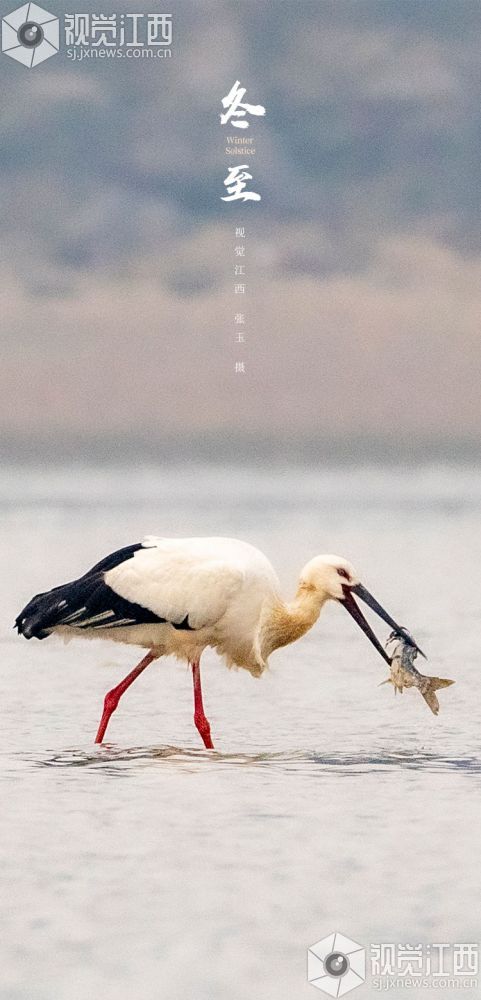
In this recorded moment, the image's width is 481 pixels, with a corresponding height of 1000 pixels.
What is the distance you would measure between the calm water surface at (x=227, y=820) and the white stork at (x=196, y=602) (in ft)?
2.01

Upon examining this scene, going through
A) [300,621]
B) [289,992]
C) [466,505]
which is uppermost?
[466,505]

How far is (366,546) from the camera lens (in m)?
27.3

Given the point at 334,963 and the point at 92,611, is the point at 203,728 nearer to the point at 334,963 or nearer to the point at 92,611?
the point at 92,611

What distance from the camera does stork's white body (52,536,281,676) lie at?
31.2 ft

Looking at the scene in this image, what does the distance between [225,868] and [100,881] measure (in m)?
Answer: 0.54

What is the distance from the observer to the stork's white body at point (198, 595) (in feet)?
31.2

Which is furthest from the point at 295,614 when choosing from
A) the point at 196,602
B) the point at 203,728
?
the point at 203,728

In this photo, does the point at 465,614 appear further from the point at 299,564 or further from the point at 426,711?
the point at 426,711

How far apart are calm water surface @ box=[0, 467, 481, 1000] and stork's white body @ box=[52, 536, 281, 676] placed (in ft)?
2.00

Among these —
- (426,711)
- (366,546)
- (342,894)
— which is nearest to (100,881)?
(342,894)

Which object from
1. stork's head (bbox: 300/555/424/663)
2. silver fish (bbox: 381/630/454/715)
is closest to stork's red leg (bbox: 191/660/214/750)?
stork's head (bbox: 300/555/424/663)

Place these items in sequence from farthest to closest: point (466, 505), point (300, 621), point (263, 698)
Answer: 1. point (466, 505)
2. point (263, 698)
3. point (300, 621)

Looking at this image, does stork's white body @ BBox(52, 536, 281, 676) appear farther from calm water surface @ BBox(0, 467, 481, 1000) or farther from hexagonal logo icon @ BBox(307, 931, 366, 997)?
hexagonal logo icon @ BBox(307, 931, 366, 997)

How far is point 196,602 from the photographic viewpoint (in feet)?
31.2
